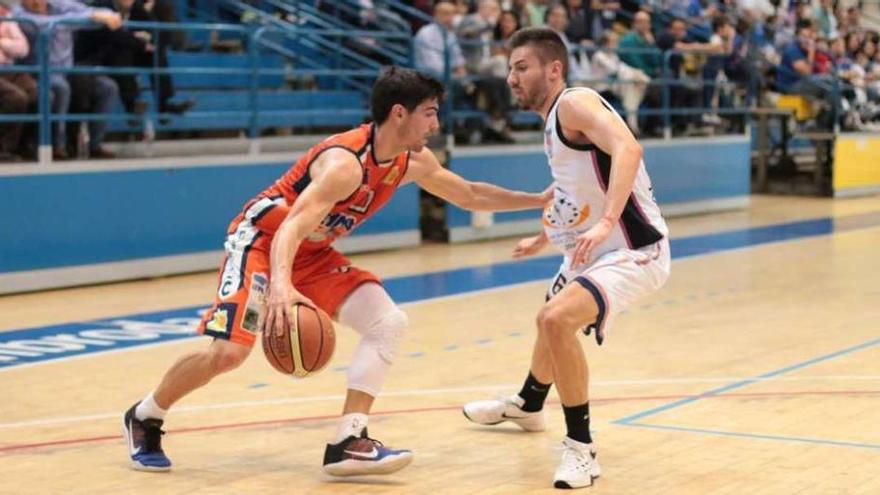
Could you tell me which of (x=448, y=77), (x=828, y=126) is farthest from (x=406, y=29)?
(x=828, y=126)

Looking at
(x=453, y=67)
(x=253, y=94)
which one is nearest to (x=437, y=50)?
(x=453, y=67)

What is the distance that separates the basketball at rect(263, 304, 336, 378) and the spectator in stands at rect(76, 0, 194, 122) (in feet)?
26.2

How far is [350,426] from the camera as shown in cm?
638

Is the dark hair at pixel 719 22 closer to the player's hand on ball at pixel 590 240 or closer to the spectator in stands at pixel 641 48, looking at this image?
the spectator in stands at pixel 641 48

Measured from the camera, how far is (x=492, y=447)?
7.04 meters

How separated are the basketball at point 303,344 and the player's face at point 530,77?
1368mm

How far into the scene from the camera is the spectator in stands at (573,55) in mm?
18188

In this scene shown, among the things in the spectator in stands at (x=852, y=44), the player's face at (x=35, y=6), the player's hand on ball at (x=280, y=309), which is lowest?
the player's hand on ball at (x=280, y=309)

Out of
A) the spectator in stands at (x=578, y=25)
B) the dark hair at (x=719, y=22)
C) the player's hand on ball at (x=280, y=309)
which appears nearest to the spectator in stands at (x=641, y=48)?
the spectator in stands at (x=578, y=25)

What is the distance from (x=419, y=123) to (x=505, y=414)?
5.53 feet

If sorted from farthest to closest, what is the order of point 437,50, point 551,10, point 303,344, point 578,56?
point 578,56 < point 551,10 < point 437,50 < point 303,344

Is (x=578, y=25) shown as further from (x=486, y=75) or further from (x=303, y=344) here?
(x=303, y=344)

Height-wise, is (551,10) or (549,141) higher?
(551,10)

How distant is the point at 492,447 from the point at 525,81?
1719 millimetres
